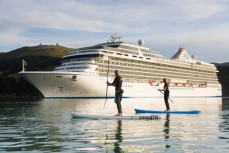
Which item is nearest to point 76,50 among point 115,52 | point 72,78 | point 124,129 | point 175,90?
point 115,52

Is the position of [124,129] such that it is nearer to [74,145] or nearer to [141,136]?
[141,136]

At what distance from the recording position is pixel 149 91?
9531cm

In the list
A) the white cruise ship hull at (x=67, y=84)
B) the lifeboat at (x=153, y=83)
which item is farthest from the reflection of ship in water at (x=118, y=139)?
the lifeboat at (x=153, y=83)

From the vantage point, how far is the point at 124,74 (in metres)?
91.8

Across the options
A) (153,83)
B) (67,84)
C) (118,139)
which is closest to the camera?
(118,139)

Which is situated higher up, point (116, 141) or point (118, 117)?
point (118, 117)

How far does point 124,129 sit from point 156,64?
291 feet

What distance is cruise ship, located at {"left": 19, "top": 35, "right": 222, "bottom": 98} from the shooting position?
78.7 meters

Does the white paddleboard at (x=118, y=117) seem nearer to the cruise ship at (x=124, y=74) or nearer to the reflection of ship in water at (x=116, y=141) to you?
the reflection of ship in water at (x=116, y=141)

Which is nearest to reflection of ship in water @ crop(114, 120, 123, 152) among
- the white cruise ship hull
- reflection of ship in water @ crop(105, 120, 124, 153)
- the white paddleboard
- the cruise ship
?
reflection of ship in water @ crop(105, 120, 124, 153)

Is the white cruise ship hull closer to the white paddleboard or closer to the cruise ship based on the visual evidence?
the cruise ship

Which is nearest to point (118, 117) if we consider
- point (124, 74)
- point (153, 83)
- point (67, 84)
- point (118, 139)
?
Answer: point (118, 139)

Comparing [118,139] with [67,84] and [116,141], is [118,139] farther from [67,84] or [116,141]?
[67,84]

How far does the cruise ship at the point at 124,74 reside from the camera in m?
78.7
